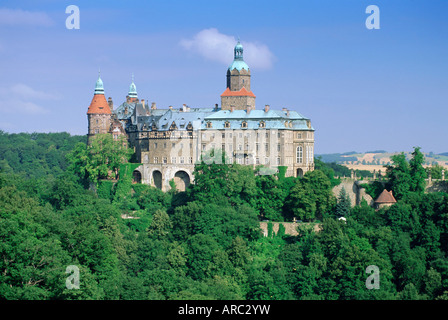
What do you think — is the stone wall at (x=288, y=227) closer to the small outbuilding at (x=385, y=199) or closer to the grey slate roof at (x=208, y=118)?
the small outbuilding at (x=385, y=199)

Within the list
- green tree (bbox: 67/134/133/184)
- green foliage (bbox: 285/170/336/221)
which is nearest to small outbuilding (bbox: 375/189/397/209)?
green foliage (bbox: 285/170/336/221)

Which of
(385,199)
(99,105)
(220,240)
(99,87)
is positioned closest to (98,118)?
(99,105)

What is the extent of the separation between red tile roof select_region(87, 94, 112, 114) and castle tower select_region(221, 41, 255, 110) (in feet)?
40.5

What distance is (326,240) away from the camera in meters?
64.2

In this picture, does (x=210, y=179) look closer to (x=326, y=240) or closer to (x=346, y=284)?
(x=326, y=240)

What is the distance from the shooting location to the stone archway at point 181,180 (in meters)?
78.6

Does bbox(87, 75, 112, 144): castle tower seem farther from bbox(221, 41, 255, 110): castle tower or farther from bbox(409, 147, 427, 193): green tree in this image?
bbox(409, 147, 427, 193): green tree

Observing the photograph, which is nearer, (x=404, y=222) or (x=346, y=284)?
(x=346, y=284)

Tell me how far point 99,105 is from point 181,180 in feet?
41.8

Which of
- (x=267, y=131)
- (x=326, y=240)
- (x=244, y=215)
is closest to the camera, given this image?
(x=326, y=240)

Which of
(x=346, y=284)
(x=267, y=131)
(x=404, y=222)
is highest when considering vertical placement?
(x=267, y=131)

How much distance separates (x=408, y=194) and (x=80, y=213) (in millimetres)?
29000
